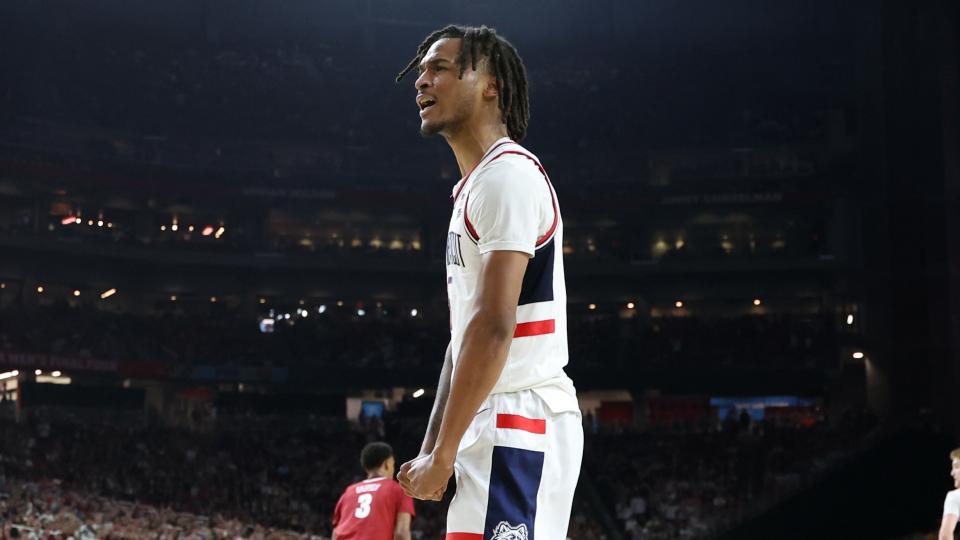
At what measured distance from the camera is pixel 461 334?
3.30m


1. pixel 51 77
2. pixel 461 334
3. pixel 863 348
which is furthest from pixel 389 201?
pixel 461 334

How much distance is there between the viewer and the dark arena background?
34.2 meters

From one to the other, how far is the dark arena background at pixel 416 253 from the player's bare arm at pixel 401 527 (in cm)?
2324

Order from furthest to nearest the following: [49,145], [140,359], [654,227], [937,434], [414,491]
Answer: [654,227], [49,145], [140,359], [937,434], [414,491]

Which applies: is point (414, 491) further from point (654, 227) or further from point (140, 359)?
point (654, 227)

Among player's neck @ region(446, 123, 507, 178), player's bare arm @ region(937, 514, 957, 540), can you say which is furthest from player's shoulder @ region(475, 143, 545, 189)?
player's bare arm @ region(937, 514, 957, 540)

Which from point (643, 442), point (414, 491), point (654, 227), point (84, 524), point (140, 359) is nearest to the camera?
point (414, 491)

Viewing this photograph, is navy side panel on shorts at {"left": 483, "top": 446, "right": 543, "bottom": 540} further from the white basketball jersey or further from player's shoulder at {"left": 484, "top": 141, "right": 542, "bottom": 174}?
player's shoulder at {"left": 484, "top": 141, "right": 542, "bottom": 174}

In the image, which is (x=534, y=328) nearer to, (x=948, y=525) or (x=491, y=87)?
(x=491, y=87)

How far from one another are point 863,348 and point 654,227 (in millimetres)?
9584

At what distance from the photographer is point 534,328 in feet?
10.7

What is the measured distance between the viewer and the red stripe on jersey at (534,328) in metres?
3.25

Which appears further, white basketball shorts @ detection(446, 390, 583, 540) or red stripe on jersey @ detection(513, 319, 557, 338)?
red stripe on jersey @ detection(513, 319, 557, 338)

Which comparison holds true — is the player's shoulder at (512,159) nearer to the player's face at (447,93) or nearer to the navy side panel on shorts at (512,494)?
the player's face at (447,93)
